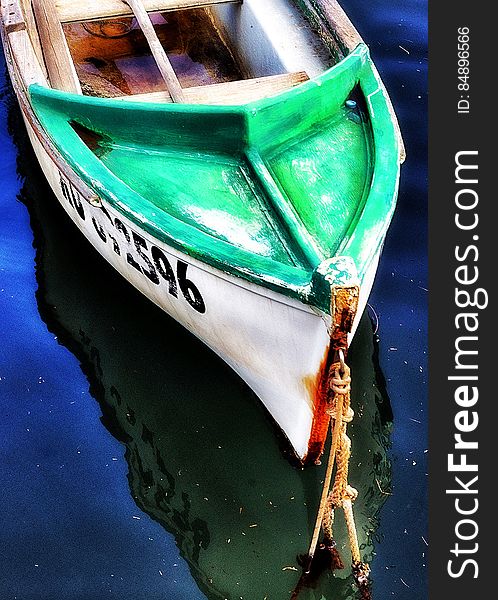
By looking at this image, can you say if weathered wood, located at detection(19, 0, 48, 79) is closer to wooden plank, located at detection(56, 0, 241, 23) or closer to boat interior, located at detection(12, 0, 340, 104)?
boat interior, located at detection(12, 0, 340, 104)

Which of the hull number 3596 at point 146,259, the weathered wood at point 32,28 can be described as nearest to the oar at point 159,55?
the weathered wood at point 32,28

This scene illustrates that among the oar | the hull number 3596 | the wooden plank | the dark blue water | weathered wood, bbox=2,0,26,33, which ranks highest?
weathered wood, bbox=2,0,26,33

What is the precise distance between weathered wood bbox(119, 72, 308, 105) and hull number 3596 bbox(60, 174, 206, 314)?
73 cm

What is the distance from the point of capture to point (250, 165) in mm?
3887

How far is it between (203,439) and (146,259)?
3.06 feet

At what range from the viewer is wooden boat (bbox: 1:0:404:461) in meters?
3.39

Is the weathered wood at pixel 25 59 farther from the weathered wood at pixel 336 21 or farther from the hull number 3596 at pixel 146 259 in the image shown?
the weathered wood at pixel 336 21

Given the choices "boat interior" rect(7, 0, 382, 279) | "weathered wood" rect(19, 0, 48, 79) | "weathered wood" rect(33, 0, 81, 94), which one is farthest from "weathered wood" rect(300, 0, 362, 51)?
"weathered wood" rect(19, 0, 48, 79)

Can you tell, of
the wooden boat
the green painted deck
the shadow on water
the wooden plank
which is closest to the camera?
the wooden boat

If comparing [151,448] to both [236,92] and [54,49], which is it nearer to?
[236,92]

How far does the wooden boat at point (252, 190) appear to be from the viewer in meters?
3.39

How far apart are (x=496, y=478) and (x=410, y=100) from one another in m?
3.16

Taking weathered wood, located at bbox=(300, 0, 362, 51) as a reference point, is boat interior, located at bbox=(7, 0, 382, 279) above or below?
below

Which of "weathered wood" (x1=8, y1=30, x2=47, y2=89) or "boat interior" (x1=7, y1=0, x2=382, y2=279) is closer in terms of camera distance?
"boat interior" (x1=7, y1=0, x2=382, y2=279)
